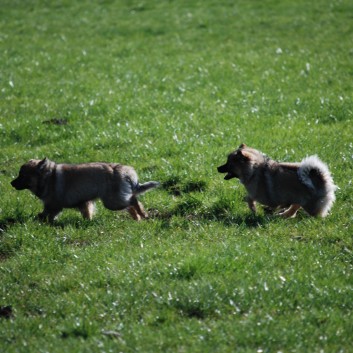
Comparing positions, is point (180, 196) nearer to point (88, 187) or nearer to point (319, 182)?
point (88, 187)

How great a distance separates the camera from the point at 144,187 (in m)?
8.70

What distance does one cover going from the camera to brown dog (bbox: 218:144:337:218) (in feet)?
26.8

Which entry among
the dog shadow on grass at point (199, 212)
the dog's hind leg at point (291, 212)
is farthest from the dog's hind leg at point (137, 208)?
the dog's hind leg at point (291, 212)

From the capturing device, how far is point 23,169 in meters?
8.97

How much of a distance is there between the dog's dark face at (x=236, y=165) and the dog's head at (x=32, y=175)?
223 cm

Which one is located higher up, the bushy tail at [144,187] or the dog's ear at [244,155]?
the dog's ear at [244,155]

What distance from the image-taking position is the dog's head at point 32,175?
29.2 ft

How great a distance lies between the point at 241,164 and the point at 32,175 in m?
2.63

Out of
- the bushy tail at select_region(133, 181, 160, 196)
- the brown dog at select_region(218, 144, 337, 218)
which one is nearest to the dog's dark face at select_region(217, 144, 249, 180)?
the brown dog at select_region(218, 144, 337, 218)

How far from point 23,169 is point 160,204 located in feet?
5.87

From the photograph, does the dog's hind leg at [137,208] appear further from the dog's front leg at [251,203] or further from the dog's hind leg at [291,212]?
the dog's hind leg at [291,212]

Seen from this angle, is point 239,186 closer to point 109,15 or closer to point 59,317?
point 59,317

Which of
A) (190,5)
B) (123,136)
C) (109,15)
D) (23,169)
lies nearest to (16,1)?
(109,15)

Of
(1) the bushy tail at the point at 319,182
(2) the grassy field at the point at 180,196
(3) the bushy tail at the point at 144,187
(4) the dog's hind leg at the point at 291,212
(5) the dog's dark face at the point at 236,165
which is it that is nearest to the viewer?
(2) the grassy field at the point at 180,196
